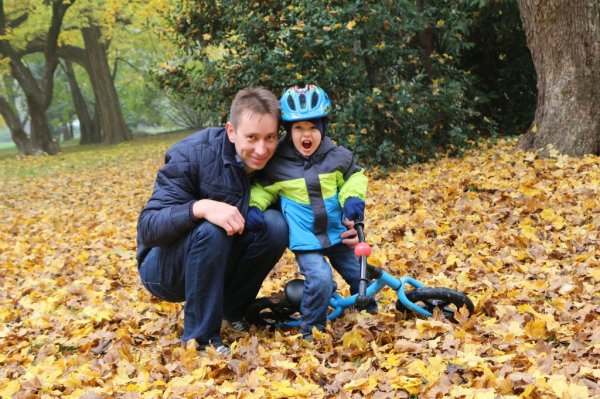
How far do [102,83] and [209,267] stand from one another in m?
23.8

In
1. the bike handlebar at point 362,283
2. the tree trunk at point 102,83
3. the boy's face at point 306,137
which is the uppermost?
the tree trunk at point 102,83

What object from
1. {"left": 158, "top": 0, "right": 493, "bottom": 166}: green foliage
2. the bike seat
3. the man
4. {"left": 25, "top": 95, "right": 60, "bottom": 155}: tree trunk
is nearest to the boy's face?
the man

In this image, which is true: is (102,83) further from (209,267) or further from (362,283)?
(362,283)

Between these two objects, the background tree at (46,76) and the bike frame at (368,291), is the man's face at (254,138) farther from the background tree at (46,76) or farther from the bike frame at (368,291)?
the background tree at (46,76)

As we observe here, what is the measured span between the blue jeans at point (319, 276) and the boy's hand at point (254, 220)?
266mm

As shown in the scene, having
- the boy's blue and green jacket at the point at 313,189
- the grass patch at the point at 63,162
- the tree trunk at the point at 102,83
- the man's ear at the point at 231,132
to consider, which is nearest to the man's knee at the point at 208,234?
the boy's blue and green jacket at the point at 313,189

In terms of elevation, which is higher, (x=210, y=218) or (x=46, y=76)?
(x=46, y=76)

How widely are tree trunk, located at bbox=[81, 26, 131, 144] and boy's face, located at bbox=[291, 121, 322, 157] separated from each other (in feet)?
76.3

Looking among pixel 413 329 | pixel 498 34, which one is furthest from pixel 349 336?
pixel 498 34

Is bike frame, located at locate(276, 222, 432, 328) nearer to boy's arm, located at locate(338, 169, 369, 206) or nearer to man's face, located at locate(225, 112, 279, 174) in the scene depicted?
boy's arm, located at locate(338, 169, 369, 206)

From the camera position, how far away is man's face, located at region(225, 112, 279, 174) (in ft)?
10.6

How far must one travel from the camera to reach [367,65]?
29.2 ft

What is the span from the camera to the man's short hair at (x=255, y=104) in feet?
10.6

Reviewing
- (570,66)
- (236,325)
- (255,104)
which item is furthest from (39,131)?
(255,104)
